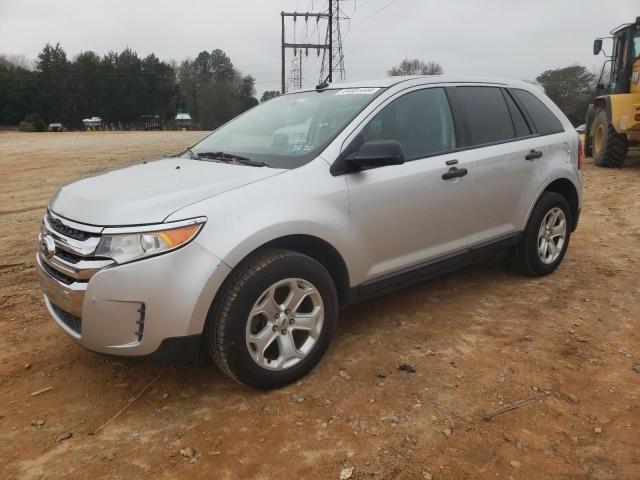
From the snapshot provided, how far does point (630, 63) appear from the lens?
10.9 metres

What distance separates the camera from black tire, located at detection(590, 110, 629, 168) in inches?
434

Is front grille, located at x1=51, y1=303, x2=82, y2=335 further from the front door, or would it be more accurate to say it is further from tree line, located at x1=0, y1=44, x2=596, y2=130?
tree line, located at x1=0, y1=44, x2=596, y2=130

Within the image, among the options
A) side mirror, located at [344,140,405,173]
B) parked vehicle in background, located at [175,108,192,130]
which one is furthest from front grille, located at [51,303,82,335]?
parked vehicle in background, located at [175,108,192,130]

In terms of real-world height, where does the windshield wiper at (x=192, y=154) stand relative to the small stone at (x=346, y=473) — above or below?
above

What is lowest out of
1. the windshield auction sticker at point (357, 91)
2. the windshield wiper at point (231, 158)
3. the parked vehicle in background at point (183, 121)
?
the windshield wiper at point (231, 158)

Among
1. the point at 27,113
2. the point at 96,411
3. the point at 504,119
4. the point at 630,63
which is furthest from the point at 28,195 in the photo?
the point at 27,113

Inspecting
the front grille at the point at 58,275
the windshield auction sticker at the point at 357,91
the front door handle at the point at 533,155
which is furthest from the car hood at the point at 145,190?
the front door handle at the point at 533,155

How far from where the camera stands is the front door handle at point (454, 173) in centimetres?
359

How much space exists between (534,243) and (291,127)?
236 centimetres

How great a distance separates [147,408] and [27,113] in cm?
7315

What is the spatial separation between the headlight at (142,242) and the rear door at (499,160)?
227cm

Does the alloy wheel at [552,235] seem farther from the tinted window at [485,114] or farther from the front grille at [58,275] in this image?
the front grille at [58,275]

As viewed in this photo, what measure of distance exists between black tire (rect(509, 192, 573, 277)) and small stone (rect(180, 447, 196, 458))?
10.6 feet

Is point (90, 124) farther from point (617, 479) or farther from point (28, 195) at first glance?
point (617, 479)
